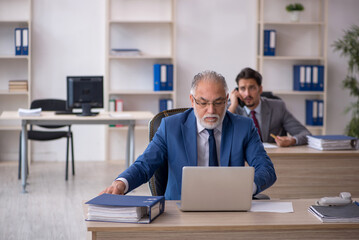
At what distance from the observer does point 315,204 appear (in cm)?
229

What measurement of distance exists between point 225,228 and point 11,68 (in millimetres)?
5540

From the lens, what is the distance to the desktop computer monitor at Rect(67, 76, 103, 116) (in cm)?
557

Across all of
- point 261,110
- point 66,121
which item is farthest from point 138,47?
point 261,110

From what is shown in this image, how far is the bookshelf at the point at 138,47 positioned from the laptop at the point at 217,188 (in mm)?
4826

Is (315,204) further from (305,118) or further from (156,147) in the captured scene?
(305,118)

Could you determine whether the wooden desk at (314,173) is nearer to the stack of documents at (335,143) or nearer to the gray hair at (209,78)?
the stack of documents at (335,143)

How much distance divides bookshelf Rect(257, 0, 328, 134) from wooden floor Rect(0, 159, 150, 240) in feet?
7.68

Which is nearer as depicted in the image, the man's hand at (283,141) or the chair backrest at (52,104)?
the man's hand at (283,141)

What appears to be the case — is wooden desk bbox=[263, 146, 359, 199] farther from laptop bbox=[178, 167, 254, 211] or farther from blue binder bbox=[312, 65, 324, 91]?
blue binder bbox=[312, 65, 324, 91]

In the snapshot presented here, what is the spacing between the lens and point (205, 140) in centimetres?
262

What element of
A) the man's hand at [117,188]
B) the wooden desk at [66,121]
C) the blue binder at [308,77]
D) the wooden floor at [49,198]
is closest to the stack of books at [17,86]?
the wooden floor at [49,198]

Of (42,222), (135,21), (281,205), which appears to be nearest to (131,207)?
(281,205)

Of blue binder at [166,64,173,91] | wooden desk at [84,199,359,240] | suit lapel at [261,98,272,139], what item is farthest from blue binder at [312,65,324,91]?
wooden desk at [84,199,359,240]

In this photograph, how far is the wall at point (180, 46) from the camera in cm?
690
